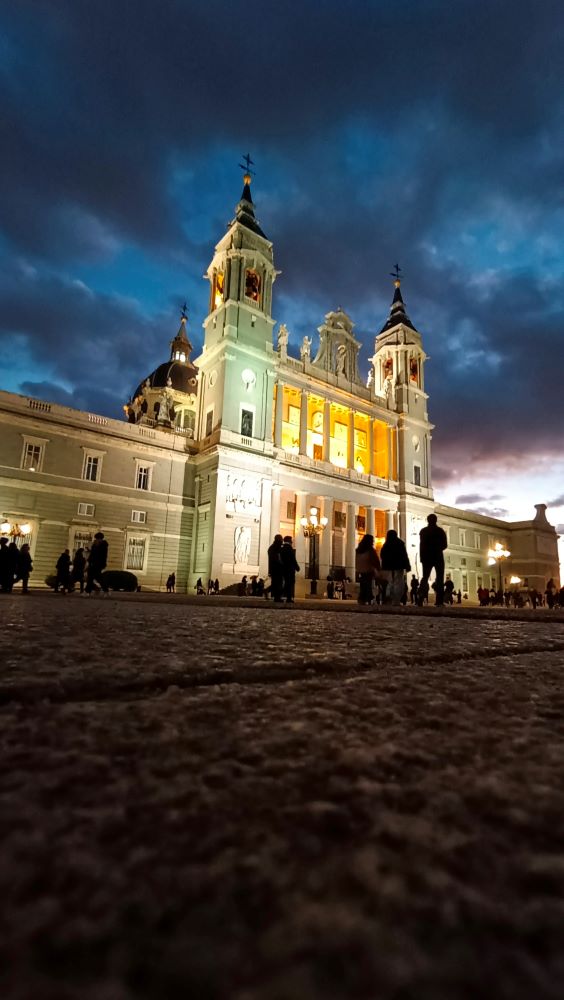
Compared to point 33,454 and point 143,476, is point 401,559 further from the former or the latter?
point 33,454

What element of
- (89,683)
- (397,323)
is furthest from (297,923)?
(397,323)

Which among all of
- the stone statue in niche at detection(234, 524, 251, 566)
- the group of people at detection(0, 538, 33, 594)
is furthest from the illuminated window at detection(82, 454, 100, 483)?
the group of people at detection(0, 538, 33, 594)

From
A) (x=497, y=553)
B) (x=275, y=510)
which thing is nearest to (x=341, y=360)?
(x=275, y=510)

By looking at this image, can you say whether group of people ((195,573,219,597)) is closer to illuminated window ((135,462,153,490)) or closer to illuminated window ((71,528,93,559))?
illuminated window ((71,528,93,559))

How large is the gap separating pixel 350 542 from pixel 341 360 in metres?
12.8

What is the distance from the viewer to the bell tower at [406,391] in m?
34.3

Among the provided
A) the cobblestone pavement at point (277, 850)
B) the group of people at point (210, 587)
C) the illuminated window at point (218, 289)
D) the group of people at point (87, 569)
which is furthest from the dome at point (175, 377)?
the cobblestone pavement at point (277, 850)

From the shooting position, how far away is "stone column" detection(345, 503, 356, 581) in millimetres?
28688

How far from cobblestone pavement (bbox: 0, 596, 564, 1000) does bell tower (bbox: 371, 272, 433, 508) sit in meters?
33.2

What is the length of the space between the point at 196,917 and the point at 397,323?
137 ft

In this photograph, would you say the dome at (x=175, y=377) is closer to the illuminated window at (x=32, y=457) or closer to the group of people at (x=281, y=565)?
the illuminated window at (x=32, y=457)

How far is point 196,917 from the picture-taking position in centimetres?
26

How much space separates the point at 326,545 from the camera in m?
28.2

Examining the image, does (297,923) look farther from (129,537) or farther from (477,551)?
(477,551)
